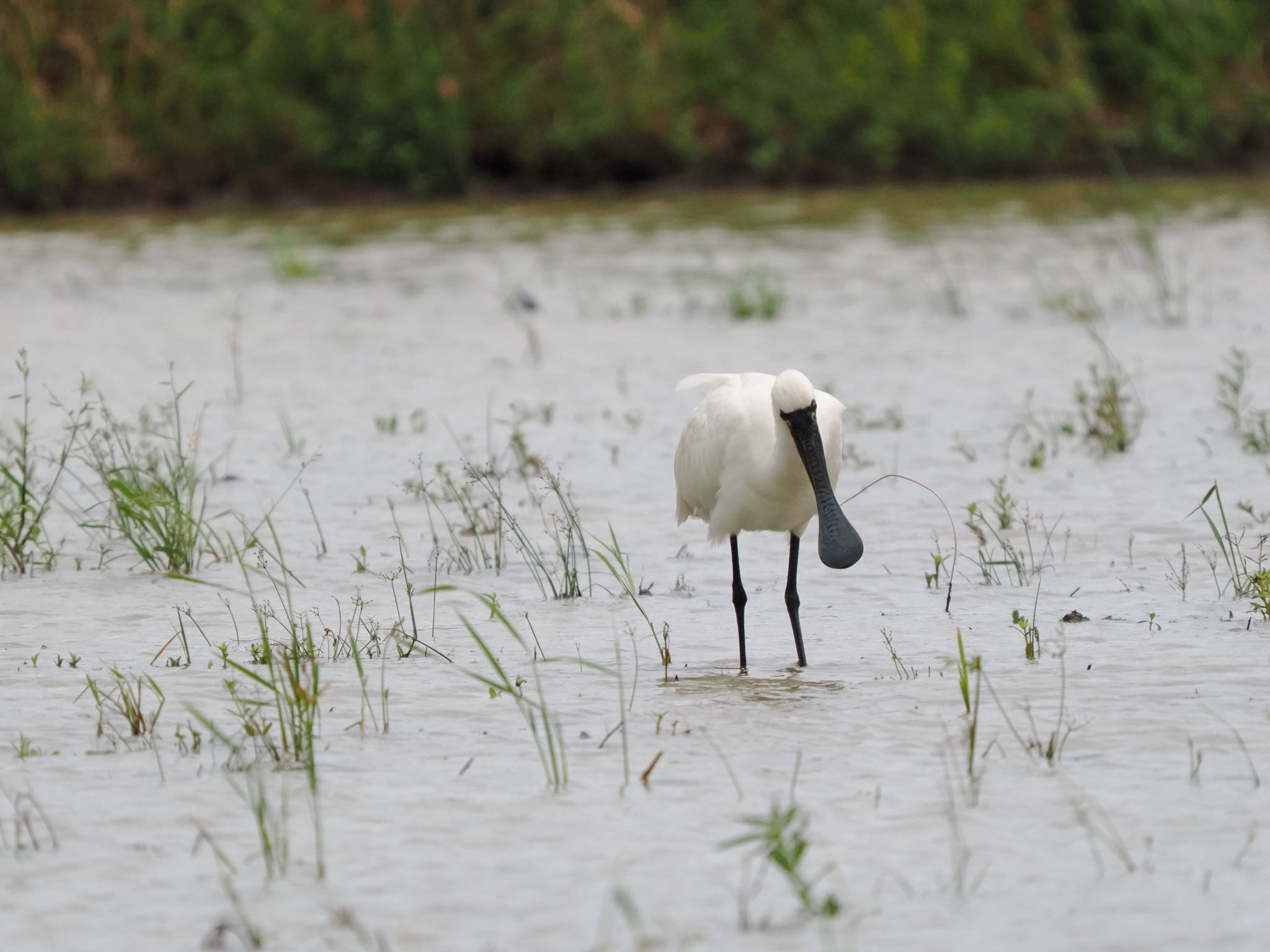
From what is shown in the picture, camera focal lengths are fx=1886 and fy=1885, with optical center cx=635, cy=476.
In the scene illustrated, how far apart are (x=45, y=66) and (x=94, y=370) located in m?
10.8

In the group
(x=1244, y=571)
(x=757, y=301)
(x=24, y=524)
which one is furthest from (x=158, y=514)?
(x=757, y=301)

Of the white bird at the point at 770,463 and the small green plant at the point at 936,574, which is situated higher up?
the white bird at the point at 770,463

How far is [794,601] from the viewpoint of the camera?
224 inches

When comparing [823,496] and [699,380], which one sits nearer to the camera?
[823,496]

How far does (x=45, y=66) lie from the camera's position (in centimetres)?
2109

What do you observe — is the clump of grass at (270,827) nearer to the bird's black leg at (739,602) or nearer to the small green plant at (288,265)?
the bird's black leg at (739,602)

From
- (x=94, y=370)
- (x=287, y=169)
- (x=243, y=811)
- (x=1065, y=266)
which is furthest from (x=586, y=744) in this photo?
(x=287, y=169)

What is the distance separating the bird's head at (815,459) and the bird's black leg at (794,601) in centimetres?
14

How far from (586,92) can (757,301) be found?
844 cm

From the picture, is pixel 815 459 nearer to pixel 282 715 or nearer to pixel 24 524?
pixel 282 715

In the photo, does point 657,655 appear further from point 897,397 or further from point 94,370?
point 94,370

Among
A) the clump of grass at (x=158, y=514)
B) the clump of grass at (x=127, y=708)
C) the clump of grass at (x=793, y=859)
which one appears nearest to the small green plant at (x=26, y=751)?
the clump of grass at (x=127, y=708)

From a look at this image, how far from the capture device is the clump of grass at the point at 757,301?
12.8 m

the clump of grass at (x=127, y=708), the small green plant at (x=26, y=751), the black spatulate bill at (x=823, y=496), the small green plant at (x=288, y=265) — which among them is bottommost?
the small green plant at (x=26, y=751)
